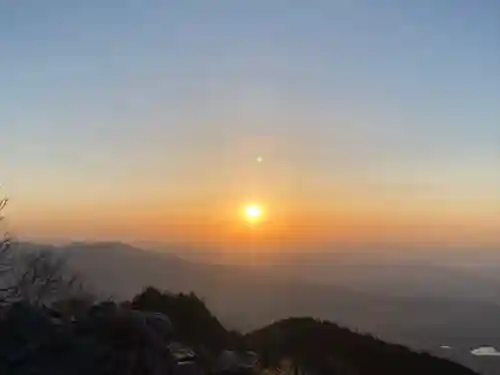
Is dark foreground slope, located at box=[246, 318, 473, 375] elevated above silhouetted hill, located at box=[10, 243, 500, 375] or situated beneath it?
situated beneath

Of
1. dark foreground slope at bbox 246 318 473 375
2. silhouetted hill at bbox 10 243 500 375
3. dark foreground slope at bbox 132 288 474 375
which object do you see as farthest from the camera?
silhouetted hill at bbox 10 243 500 375

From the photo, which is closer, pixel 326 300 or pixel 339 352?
pixel 339 352

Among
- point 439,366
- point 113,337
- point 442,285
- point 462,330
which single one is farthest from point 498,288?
point 113,337

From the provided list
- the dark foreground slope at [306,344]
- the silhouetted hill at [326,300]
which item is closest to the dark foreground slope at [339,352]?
the dark foreground slope at [306,344]

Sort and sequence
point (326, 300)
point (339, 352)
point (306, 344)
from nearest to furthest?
1. point (339, 352)
2. point (306, 344)
3. point (326, 300)

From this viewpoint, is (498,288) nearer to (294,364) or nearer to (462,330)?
(462,330)

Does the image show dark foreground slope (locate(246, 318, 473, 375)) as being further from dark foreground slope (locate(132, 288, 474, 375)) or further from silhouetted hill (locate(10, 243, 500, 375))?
silhouetted hill (locate(10, 243, 500, 375))

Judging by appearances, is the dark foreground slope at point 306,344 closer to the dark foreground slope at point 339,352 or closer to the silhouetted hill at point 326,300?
the dark foreground slope at point 339,352

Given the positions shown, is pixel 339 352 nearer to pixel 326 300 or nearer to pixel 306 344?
pixel 306 344

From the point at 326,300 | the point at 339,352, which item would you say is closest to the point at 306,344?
the point at 339,352

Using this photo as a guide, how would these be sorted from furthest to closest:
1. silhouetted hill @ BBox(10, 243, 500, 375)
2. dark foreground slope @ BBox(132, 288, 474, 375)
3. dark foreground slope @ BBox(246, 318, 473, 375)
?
silhouetted hill @ BBox(10, 243, 500, 375) < dark foreground slope @ BBox(246, 318, 473, 375) < dark foreground slope @ BBox(132, 288, 474, 375)

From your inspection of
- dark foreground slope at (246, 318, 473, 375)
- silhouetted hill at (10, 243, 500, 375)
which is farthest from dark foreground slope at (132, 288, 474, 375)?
silhouetted hill at (10, 243, 500, 375)
